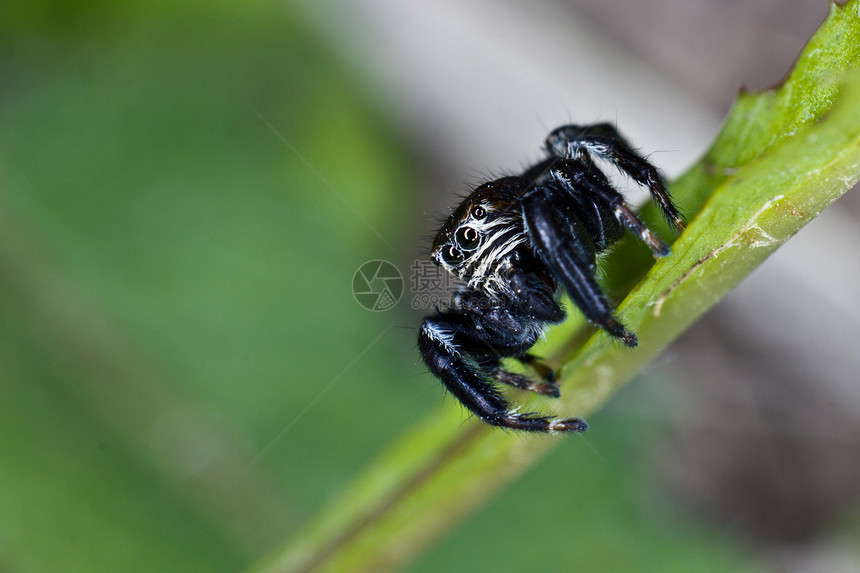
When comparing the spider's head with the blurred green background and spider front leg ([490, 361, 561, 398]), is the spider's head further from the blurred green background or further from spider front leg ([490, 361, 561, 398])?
the blurred green background

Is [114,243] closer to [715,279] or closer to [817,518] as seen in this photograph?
[715,279]

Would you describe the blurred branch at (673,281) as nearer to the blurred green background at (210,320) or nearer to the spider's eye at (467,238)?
the spider's eye at (467,238)

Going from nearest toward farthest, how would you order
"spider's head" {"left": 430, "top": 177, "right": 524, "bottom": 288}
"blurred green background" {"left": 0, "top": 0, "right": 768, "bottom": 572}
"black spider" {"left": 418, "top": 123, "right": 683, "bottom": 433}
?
1. "black spider" {"left": 418, "top": 123, "right": 683, "bottom": 433}
2. "spider's head" {"left": 430, "top": 177, "right": 524, "bottom": 288}
3. "blurred green background" {"left": 0, "top": 0, "right": 768, "bottom": 572}

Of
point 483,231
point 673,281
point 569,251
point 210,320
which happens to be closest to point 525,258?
point 483,231

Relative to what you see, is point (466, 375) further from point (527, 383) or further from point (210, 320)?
point (210, 320)

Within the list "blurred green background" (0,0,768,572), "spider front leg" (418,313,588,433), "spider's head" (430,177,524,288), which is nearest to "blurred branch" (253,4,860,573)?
"spider front leg" (418,313,588,433)

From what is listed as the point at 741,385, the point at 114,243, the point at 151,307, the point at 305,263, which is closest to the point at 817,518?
the point at 741,385
